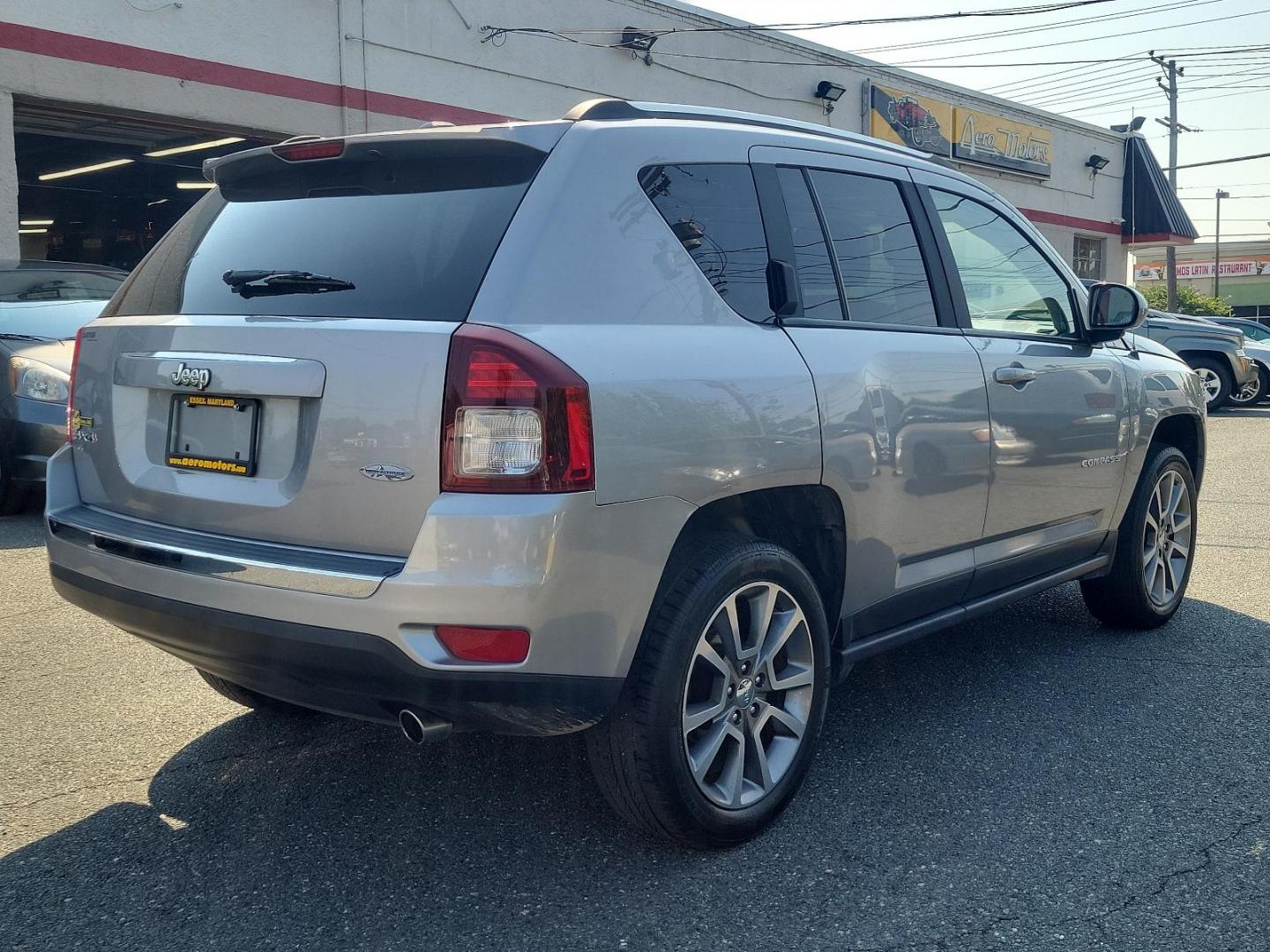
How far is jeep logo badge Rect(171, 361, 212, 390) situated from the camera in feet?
9.48

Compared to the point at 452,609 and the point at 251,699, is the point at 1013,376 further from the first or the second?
the point at 251,699

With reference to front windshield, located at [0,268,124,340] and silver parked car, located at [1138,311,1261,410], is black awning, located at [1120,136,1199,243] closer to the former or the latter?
silver parked car, located at [1138,311,1261,410]

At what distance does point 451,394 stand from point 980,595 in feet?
7.59

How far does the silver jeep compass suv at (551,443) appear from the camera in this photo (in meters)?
2.59

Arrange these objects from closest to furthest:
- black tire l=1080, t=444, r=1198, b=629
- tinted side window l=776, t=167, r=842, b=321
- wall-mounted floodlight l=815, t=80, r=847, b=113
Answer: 1. tinted side window l=776, t=167, r=842, b=321
2. black tire l=1080, t=444, r=1198, b=629
3. wall-mounted floodlight l=815, t=80, r=847, b=113

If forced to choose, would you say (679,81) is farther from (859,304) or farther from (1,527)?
(859,304)

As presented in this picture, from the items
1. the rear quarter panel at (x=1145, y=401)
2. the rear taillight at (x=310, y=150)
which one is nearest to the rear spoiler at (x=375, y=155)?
the rear taillight at (x=310, y=150)

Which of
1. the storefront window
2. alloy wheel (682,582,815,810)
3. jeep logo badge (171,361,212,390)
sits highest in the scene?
the storefront window

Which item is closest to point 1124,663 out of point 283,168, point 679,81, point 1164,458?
point 1164,458

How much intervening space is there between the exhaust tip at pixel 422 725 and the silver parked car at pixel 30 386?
17.2ft

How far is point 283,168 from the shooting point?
10.7 feet

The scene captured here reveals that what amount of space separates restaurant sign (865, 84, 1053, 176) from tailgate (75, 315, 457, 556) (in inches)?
761

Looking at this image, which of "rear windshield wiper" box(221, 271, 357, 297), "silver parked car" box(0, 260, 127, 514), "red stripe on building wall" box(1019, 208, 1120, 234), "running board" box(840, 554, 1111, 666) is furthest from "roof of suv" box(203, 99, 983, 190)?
"red stripe on building wall" box(1019, 208, 1120, 234)

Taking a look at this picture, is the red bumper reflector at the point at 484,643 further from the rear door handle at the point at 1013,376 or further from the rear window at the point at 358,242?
the rear door handle at the point at 1013,376
